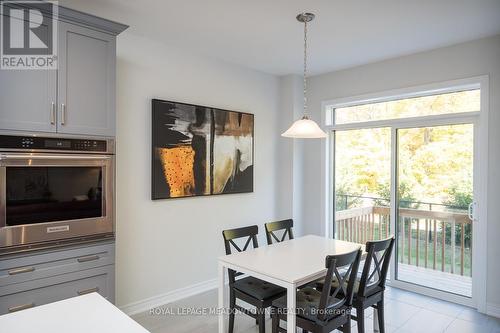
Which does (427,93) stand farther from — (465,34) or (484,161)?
(484,161)

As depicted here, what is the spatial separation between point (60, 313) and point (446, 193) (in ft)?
12.8

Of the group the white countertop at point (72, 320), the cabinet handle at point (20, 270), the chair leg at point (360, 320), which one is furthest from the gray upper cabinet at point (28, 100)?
the chair leg at point (360, 320)

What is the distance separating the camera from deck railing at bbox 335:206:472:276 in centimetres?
365

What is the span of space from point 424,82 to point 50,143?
3.86 m

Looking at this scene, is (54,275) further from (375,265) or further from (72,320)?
(375,265)

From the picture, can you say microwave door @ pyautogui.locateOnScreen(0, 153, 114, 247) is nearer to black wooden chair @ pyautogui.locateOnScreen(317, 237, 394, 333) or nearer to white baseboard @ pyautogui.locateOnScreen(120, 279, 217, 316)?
white baseboard @ pyautogui.locateOnScreen(120, 279, 217, 316)

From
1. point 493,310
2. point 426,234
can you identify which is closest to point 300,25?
point 426,234

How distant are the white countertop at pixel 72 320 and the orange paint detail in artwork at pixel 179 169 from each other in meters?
2.10

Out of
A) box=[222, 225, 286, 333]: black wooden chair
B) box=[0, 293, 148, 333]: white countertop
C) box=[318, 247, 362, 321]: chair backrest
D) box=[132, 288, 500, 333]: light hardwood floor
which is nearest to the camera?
box=[0, 293, 148, 333]: white countertop

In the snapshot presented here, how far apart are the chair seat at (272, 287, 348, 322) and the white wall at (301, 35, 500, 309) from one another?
212 cm

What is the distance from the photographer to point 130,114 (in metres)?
3.26

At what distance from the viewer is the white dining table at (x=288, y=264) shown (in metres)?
2.17

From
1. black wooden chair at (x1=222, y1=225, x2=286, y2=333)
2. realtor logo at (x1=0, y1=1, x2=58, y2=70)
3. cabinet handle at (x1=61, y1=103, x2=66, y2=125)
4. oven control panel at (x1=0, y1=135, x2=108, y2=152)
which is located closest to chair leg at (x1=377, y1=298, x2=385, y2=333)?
black wooden chair at (x1=222, y1=225, x2=286, y2=333)

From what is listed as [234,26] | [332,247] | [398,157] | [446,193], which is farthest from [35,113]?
[446,193]
